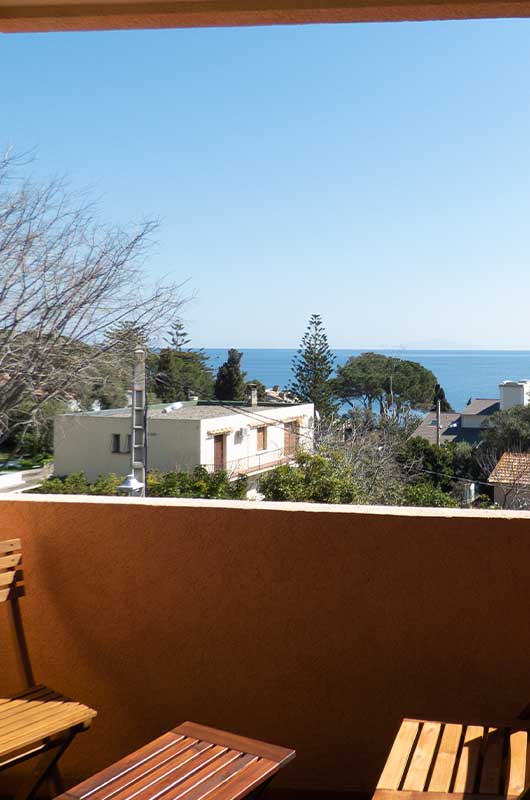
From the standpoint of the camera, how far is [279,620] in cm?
221

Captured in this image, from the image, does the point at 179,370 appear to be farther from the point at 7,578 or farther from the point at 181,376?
the point at 7,578

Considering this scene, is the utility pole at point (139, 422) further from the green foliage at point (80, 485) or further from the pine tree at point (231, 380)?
the pine tree at point (231, 380)

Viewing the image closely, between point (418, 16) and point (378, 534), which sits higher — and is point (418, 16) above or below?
above

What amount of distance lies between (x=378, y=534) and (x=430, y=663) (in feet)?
1.14

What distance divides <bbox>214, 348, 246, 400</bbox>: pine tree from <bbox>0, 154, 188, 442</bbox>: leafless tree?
146 centimetres

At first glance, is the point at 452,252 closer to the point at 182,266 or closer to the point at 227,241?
the point at 227,241

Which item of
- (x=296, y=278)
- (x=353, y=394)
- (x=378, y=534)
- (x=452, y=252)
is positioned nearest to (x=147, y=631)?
(x=378, y=534)

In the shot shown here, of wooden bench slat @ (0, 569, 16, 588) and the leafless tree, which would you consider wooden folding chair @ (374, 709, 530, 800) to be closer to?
wooden bench slat @ (0, 569, 16, 588)

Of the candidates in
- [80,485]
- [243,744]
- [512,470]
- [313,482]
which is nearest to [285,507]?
[243,744]

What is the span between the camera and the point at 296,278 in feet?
66.6

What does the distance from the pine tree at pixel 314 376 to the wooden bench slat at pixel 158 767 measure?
10.1 m

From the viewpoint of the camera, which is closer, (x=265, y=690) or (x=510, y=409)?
(x=265, y=690)

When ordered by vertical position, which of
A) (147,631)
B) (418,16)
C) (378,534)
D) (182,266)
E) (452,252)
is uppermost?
(452,252)

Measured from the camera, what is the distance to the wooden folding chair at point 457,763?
Answer: 4.96 feet
